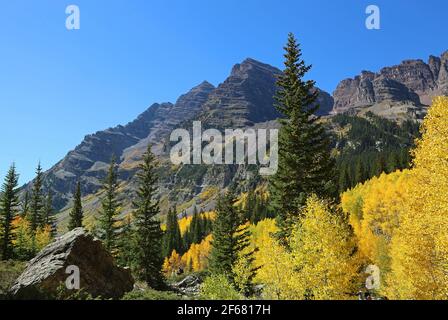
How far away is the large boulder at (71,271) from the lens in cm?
2777

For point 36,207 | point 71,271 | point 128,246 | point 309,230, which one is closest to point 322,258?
point 309,230

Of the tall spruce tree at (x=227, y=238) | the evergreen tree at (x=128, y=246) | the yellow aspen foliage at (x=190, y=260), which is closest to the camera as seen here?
the tall spruce tree at (x=227, y=238)

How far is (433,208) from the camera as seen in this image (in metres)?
21.0

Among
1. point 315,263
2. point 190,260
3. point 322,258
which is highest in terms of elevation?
point 322,258

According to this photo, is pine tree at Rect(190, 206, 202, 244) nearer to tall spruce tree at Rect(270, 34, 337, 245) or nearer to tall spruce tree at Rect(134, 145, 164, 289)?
tall spruce tree at Rect(134, 145, 164, 289)

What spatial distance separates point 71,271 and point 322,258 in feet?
63.1

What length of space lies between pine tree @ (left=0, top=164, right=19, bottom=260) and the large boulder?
34.1 metres

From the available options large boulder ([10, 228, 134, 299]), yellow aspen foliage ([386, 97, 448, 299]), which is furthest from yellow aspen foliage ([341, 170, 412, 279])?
large boulder ([10, 228, 134, 299])

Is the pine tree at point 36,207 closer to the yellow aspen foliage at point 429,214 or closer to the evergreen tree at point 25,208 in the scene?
the evergreen tree at point 25,208

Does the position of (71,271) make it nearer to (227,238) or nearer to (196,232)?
(227,238)

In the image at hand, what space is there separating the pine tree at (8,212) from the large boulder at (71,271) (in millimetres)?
34093

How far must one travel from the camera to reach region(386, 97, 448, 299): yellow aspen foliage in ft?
68.3

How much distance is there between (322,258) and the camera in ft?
82.0

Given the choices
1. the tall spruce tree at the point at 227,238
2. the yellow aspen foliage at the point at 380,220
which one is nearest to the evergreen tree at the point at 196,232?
the yellow aspen foliage at the point at 380,220
